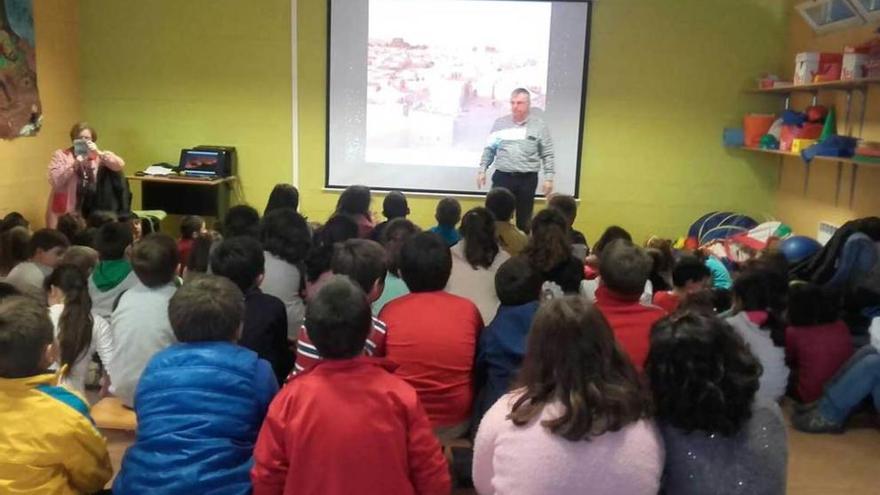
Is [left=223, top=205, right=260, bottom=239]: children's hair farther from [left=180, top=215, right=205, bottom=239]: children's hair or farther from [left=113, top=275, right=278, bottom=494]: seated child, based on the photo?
[left=113, top=275, right=278, bottom=494]: seated child

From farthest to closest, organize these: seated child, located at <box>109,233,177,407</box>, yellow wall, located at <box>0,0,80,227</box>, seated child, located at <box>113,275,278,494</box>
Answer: yellow wall, located at <box>0,0,80,227</box> → seated child, located at <box>109,233,177,407</box> → seated child, located at <box>113,275,278,494</box>

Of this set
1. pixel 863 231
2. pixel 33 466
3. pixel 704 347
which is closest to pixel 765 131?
pixel 863 231

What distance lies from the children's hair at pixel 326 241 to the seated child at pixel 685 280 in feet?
4.53

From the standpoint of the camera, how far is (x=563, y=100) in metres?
6.35

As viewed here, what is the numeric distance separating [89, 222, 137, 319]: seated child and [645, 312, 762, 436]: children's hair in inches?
85.2

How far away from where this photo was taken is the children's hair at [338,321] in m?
1.75

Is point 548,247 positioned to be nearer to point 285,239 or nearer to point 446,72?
point 285,239

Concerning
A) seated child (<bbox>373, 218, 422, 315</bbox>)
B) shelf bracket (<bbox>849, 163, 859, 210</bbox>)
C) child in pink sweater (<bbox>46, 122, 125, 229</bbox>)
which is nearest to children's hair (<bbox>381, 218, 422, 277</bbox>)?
seated child (<bbox>373, 218, 422, 315</bbox>)

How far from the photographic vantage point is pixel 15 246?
3436 millimetres

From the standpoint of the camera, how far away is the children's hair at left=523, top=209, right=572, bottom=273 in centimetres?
310

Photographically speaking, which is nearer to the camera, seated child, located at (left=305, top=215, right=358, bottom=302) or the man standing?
seated child, located at (left=305, top=215, right=358, bottom=302)

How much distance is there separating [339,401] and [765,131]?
529cm

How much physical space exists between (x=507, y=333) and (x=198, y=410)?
0.91m

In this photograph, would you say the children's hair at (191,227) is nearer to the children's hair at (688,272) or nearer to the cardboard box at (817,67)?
the children's hair at (688,272)
